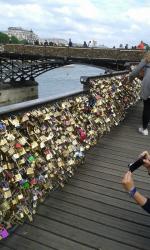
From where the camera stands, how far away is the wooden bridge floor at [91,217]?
12.2ft

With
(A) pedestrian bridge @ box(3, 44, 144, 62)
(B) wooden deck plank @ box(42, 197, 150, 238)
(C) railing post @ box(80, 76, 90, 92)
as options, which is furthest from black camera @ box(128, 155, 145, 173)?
(A) pedestrian bridge @ box(3, 44, 144, 62)

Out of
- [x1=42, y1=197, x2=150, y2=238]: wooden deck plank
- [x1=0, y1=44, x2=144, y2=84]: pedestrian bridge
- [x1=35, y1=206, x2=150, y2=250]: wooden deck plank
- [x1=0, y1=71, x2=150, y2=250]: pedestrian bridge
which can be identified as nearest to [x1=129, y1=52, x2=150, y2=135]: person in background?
[x1=0, y1=71, x2=150, y2=250]: pedestrian bridge

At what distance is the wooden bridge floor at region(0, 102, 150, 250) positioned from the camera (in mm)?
3725

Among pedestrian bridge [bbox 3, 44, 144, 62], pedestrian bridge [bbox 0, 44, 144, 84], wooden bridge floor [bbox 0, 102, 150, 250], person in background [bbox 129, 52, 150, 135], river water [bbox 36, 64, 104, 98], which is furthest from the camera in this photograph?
river water [bbox 36, 64, 104, 98]

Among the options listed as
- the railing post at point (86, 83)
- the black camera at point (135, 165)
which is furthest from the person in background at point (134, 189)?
the railing post at point (86, 83)

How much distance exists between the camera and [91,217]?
421 cm

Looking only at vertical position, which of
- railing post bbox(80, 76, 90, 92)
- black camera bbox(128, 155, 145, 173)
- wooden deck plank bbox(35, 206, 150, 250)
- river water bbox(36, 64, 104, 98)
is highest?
railing post bbox(80, 76, 90, 92)

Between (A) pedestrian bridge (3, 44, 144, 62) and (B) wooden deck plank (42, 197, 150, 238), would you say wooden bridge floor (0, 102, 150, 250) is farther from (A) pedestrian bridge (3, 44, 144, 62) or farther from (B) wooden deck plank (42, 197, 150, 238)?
(A) pedestrian bridge (3, 44, 144, 62)

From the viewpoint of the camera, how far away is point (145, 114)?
24.7 feet

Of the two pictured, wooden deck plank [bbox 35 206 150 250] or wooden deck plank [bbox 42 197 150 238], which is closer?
wooden deck plank [bbox 35 206 150 250]

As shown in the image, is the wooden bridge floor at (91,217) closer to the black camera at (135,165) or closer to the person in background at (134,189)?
the person in background at (134,189)

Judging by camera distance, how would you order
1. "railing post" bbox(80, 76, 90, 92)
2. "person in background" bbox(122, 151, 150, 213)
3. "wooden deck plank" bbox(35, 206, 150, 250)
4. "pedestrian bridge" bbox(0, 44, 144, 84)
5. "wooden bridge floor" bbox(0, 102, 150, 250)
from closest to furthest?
"person in background" bbox(122, 151, 150, 213) → "wooden bridge floor" bbox(0, 102, 150, 250) → "wooden deck plank" bbox(35, 206, 150, 250) → "railing post" bbox(80, 76, 90, 92) → "pedestrian bridge" bbox(0, 44, 144, 84)

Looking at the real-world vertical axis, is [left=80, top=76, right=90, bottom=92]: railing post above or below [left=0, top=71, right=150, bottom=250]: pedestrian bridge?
above

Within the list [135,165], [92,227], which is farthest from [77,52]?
[135,165]
